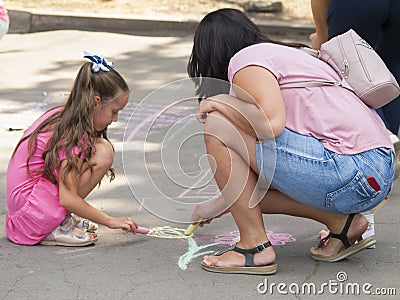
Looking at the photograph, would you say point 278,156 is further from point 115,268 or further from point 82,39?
point 82,39

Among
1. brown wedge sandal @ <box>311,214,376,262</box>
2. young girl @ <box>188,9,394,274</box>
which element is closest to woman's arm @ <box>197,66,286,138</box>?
young girl @ <box>188,9,394,274</box>

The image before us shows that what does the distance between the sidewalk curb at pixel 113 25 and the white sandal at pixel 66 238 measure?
539 cm

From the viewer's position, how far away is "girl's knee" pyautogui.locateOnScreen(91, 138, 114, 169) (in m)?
3.60

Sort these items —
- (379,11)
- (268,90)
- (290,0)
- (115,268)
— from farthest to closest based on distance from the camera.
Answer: (290,0), (379,11), (115,268), (268,90)

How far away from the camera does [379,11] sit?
13.5 feet

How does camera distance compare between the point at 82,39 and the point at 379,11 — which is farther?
the point at 82,39

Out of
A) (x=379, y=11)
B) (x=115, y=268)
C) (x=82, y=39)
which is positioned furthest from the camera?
(x=82, y=39)

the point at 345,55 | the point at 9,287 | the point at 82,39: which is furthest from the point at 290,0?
the point at 9,287

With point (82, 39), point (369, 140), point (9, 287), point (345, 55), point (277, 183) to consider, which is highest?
point (345, 55)

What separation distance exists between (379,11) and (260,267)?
1517 millimetres

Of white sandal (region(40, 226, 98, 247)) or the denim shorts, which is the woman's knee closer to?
the denim shorts

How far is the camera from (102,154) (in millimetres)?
3615

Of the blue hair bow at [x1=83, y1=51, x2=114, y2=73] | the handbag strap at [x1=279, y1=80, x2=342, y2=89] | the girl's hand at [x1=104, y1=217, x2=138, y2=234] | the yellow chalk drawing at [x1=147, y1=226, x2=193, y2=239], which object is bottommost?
the yellow chalk drawing at [x1=147, y1=226, x2=193, y2=239]

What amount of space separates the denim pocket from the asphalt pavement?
27 centimetres
